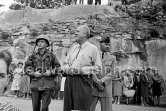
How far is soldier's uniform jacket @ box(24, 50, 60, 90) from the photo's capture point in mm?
5434

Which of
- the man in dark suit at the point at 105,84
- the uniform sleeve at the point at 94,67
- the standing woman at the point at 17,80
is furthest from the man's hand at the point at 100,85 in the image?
the standing woman at the point at 17,80

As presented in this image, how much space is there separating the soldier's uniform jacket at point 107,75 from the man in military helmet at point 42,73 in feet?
2.60

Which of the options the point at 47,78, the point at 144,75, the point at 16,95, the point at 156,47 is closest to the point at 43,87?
the point at 47,78

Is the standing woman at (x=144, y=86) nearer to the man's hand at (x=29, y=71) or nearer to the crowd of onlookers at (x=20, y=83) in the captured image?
the crowd of onlookers at (x=20, y=83)

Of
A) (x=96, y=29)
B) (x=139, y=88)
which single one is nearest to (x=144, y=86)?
(x=139, y=88)

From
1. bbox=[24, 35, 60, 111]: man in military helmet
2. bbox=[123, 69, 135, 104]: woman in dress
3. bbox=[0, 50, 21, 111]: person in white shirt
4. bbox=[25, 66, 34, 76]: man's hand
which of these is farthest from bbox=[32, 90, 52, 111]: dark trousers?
bbox=[123, 69, 135, 104]: woman in dress

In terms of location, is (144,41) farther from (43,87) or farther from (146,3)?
(43,87)

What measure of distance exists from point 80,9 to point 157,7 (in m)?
6.08

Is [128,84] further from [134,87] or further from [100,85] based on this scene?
[100,85]

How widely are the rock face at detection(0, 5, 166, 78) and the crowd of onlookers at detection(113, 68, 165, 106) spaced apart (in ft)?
13.2

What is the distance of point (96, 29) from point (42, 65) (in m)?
17.5

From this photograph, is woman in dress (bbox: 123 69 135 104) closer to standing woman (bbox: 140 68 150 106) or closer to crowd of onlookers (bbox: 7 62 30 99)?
standing woman (bbox: 140 68 150 106)

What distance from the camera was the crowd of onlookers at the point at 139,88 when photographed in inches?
617

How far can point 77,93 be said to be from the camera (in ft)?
15.4
